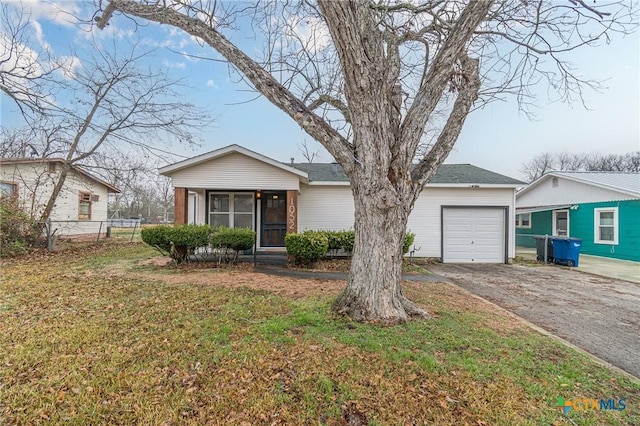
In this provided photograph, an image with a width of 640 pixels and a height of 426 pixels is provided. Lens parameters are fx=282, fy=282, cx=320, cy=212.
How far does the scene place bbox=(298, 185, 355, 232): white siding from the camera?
11.3 meters

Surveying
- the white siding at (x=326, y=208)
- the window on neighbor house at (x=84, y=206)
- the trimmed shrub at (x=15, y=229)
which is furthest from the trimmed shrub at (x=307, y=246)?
the window on neighbor house at (x=84, y=206)

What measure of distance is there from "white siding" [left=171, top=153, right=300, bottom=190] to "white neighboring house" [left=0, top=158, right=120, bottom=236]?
6393 mm

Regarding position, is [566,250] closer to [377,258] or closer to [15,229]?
[377,258]

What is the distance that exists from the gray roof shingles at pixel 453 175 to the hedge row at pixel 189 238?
3.87m

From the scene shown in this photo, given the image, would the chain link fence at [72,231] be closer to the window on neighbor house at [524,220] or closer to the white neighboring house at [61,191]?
the white neighboring house at [61,191]

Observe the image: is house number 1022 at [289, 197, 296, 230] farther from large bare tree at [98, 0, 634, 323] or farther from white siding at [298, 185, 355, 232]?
large bare tree at [98, 0, 634, 323]

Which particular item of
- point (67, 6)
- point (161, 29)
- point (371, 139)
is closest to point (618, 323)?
point (371, 139)

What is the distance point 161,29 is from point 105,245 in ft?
36.0

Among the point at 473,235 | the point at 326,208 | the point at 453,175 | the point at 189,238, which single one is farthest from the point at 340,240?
the point at 453,175

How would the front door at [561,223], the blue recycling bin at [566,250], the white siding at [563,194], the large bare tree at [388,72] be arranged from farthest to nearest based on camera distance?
the front door at [561,223] → the white siding at [563,194] → the blue recycling bin at [566,250] → the large bare tree at [388,72]

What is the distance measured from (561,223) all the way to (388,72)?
15929 millimetres

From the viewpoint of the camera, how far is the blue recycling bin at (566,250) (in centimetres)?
1058

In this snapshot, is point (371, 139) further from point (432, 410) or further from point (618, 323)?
point (618, 323)

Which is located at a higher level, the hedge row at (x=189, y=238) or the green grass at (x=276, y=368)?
the hedge row at (x=189, y=238)
